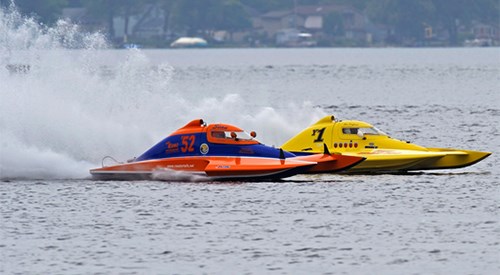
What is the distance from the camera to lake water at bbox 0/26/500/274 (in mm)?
30344

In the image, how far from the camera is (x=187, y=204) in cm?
3809

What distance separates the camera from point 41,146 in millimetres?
45719

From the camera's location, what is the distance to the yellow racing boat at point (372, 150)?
143 feet

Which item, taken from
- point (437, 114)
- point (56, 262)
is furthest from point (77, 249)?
point (437, 114)

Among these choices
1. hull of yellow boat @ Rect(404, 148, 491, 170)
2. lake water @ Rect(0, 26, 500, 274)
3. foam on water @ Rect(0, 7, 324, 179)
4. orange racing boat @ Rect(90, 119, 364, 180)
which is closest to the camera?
lake water @ Rect(0, 26, 500, 274)

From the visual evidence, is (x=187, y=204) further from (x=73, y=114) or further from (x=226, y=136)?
(x=73, y=114)

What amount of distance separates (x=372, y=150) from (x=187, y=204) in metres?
8.31

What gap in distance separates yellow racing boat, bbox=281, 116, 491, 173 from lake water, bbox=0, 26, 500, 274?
1.55 ft

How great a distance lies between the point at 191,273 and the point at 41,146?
17753 mm

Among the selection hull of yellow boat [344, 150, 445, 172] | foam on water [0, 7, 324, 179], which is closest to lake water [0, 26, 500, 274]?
foam on water [0, 7, 324, 179]

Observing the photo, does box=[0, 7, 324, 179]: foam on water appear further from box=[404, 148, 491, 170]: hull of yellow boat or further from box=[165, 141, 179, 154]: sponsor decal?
box=[404, 148, 491, 170]: hull of yellow boat

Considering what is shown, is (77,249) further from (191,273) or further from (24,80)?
(24,80)

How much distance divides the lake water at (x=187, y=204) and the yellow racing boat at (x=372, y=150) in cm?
47

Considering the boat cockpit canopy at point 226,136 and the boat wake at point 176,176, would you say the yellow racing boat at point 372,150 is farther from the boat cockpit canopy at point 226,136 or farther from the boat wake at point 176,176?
the boat wake at point 176,176
